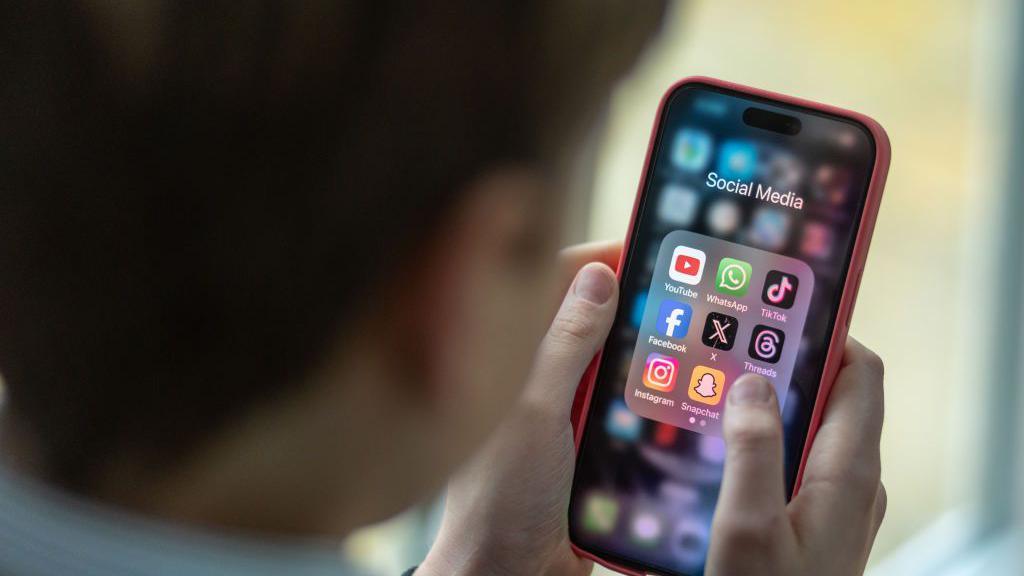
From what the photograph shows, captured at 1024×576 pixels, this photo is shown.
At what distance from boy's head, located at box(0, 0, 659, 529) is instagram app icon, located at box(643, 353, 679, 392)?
0.36 m

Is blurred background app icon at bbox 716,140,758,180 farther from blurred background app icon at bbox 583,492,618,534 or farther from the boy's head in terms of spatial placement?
the boy's head

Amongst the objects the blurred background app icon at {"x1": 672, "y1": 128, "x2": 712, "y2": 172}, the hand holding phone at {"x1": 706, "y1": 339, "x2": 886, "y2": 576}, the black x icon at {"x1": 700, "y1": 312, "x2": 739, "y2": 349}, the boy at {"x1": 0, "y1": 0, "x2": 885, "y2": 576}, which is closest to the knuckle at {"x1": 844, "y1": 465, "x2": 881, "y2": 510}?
the hand holding phone at {"x1": 706, "y1": 339, "x2": 886, "y2": 576}

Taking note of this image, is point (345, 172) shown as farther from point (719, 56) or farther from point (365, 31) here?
point (719, 56)

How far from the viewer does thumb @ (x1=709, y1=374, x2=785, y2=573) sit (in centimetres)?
→ 57

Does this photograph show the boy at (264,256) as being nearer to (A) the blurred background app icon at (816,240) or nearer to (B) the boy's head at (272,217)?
(B) the boy's head at (272,217)

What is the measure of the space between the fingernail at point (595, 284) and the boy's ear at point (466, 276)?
1.07ft

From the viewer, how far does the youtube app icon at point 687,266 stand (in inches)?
26.5

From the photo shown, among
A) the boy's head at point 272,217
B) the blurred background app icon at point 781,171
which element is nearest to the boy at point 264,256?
the boy's head at point 272,217

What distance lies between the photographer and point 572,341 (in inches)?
25.6

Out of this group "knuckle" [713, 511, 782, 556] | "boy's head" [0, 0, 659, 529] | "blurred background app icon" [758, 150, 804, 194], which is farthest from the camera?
"blurred background app icon" [758, 150, 804, 194]

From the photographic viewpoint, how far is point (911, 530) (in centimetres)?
137

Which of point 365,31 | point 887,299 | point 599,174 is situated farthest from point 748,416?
point 887,299

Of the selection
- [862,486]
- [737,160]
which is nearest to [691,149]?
[737,160]

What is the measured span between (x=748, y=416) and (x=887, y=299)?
884mm
